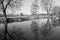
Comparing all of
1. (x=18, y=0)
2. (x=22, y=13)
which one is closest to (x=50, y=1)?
(x=22, y=13)

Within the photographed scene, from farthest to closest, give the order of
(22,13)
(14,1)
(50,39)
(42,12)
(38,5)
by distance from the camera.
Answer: (38,5)
(42,12)
(22,13)
(14,1)
(50,39)

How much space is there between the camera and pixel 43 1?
18812mm

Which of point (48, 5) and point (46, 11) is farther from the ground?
point (48, 5)

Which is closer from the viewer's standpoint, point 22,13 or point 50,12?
point 22,13

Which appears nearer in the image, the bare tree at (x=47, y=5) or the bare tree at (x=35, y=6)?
the bare tree at (x=47, y=5)

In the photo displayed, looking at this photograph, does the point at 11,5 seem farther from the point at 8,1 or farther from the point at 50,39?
the point at 50,39

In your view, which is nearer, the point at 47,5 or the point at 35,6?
the point at 47,5

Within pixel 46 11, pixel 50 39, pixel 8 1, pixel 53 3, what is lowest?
pixel 50 39

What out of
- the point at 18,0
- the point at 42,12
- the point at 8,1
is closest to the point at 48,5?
the point at 42,12

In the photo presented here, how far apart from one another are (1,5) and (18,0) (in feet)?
9.34

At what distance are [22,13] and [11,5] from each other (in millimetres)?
6629

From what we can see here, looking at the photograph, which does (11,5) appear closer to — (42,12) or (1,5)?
(1,5)

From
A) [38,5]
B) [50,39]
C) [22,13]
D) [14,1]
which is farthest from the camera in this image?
[38,5]

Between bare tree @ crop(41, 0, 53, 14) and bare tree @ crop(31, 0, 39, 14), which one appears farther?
bare tree @ crop(31, 0, 39, 14)
